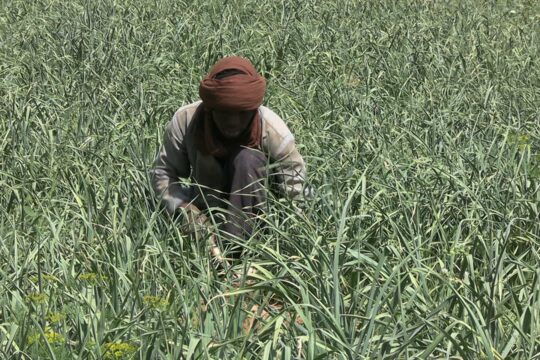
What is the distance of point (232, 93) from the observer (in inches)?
144

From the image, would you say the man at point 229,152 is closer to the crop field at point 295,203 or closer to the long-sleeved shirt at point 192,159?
the long-sleeved shirt at point 192,159

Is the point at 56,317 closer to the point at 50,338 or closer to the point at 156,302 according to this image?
the point at 50,338

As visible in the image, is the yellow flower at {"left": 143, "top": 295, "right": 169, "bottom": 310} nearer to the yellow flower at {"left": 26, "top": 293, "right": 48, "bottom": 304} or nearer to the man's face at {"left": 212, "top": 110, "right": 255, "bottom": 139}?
the yellow flower at {"left": 26, "top": 293, "right": 48, "bottom": 304}

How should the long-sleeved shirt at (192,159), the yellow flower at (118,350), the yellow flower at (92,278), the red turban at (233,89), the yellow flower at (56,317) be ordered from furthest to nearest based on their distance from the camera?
the long-sleeved shirt at (192,159) → the red turban at (233,89) → the yellow flower at (92,278) → the yellow flower at (56,317) → the yellow flower at (118,350)

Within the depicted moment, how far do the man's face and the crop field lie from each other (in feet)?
Answer: 0.97

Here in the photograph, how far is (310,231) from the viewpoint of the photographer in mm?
3328

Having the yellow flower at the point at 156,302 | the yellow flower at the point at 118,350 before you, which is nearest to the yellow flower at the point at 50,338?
the yellow flower at the point at 118,350

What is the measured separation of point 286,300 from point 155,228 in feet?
2.51

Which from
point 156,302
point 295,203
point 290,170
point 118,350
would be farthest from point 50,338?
point 290,170

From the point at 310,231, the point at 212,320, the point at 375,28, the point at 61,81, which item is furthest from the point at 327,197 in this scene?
the point at 375,28

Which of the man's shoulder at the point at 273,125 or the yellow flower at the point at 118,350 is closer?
the yellow flower at the point at 118,350

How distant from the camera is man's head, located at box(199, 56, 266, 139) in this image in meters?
3.67

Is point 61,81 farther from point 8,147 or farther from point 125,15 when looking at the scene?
point 125,15

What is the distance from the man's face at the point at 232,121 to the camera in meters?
3.76
